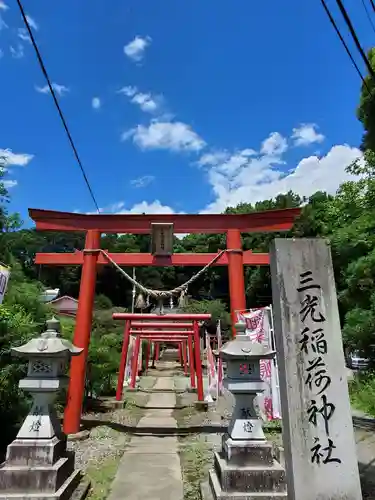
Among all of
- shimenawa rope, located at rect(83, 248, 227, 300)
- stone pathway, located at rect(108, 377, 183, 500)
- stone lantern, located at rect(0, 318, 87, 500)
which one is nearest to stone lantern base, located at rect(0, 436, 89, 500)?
stone lantern, located at rect(0, 318, 87, 500)

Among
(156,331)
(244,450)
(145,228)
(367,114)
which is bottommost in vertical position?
(244,450)

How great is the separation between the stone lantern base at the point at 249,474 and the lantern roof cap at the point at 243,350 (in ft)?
3.30

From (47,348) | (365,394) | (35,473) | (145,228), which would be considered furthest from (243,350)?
(365,394)

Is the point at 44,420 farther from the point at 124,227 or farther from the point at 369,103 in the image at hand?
the point at 369,103

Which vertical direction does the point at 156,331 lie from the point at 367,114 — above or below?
below

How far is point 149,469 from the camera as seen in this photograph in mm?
5750

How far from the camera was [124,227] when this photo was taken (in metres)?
8.55

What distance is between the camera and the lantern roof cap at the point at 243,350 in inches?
189

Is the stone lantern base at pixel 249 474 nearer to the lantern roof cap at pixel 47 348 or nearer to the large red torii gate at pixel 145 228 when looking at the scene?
the lantern roof cap at pixel 47 348

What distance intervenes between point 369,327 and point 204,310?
24.8 m

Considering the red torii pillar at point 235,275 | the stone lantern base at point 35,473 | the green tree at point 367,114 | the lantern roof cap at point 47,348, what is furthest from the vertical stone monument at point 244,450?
the green tree at point 367,114

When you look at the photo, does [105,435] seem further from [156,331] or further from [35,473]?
[156,331]

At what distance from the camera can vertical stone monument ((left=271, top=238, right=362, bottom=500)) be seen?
3.29 m

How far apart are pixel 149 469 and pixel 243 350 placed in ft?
8.71
